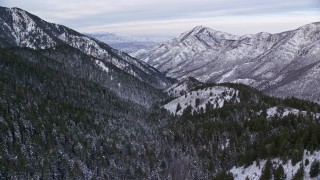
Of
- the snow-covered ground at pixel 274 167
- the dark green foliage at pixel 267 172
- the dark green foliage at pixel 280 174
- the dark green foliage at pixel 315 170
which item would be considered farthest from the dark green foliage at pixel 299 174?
the dark green foliage at pixel 267 172

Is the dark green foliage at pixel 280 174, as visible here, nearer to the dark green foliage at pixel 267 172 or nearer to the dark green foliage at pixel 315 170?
the dark green foliage at pixel 267 172

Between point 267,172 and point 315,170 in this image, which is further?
point 267,172

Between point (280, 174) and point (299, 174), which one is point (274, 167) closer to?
point (280, 174)

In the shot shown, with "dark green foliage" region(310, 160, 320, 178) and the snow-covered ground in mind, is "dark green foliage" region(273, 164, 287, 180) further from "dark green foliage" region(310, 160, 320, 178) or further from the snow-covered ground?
"dark green foliage" region(310, 160, 320, 178)

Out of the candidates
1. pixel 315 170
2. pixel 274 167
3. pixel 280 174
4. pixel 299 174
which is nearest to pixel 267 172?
pixel 274 167

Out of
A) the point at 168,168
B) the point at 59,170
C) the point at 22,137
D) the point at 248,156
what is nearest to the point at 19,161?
the point at 59,170

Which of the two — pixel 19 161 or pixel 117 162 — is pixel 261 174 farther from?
pixel 19 161

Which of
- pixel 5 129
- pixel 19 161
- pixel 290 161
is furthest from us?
pixel 5 129

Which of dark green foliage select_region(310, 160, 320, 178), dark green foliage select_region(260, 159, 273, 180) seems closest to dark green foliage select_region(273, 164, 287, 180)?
dark green foliage select_region(260, 159, 273, 180)
